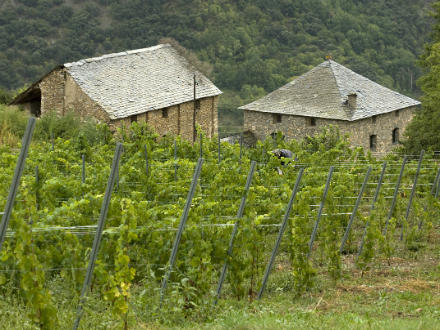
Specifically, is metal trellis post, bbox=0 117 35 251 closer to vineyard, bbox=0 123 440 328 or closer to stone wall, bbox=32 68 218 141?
vineyard, bbox=0 123 440 328

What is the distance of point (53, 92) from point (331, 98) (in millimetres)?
13378

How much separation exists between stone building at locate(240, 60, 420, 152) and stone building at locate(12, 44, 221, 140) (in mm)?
3303

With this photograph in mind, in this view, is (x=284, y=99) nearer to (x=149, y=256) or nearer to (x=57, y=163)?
(x=57, y=163)

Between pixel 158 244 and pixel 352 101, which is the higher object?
pixel 158 244

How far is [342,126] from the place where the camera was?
1252 inches

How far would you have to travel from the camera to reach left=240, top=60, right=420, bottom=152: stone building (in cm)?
3247

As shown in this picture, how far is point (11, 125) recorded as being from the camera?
22.6 metres

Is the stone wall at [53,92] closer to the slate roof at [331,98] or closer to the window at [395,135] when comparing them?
the slate roof at [331,98]

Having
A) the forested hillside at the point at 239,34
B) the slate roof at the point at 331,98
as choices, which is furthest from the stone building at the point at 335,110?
the forested hillside at the point at 239,34

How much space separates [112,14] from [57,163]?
48494mm

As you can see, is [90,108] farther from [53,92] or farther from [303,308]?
[303,308]

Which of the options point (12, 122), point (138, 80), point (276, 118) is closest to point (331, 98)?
point (276, 118)

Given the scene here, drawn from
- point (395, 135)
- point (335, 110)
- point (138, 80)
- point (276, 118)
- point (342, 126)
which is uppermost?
point (138, 80)

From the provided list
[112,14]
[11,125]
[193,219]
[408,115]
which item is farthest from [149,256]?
[112,14]
